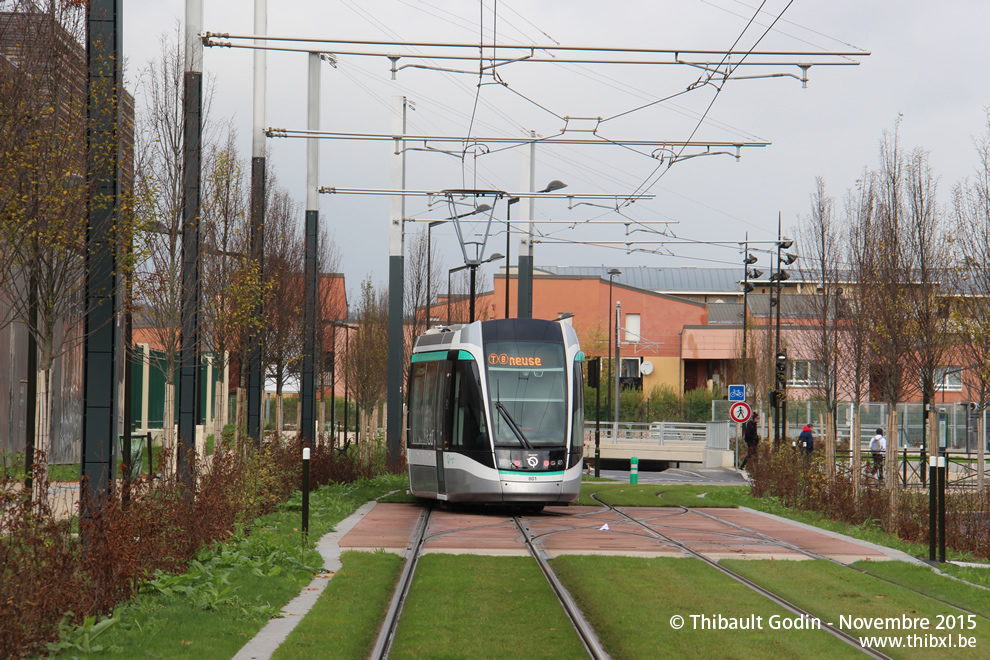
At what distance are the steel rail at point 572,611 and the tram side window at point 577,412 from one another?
5.37m

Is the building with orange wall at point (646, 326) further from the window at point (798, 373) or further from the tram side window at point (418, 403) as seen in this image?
the tram side window at point (418, 403)

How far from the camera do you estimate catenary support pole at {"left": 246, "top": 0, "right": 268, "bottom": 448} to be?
2017cm

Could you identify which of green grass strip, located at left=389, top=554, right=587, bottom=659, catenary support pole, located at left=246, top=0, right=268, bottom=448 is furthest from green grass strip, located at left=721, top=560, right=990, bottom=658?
catenary support pole, located at left=246, top=0, right=268, bottom=448

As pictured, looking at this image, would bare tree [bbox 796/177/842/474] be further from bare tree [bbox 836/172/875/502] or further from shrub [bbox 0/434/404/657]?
shrub [bbox 0/434/404/657]

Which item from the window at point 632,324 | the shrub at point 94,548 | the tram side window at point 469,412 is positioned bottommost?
the shrub at point 94,548

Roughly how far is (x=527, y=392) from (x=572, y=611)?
1072 centimetres

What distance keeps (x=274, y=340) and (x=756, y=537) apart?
40.4 feet

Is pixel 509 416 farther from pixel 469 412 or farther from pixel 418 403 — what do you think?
pixel 418 403

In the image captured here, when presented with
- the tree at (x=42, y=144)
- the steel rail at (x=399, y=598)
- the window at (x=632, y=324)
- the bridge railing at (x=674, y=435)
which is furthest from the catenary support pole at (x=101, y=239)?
the window at (x=632, y=324)

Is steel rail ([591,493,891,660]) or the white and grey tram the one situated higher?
the white and grey tram

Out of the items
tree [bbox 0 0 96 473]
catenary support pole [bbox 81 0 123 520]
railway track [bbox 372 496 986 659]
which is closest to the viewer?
tree [bbox 0 0 96 473]

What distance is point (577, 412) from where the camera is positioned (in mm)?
21109

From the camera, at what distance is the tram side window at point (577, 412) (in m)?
21.0

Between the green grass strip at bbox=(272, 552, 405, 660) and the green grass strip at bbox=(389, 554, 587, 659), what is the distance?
0.27 meters
